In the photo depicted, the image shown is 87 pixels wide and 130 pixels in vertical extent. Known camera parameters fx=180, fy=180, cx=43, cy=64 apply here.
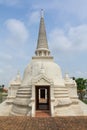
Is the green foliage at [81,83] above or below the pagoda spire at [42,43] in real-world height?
below

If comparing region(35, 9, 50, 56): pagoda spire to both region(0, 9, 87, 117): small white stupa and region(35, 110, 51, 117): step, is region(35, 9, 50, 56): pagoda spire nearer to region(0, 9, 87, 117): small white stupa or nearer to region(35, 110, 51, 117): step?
region(0, 9, 87, 117): small white stupa

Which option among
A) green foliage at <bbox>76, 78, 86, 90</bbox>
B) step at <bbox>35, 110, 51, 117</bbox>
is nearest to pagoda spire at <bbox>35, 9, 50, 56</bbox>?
step at <bbox>35, 110, 51, 117</bbox>

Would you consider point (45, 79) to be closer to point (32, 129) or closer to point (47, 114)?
point (47, 114)

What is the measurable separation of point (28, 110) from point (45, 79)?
351cm

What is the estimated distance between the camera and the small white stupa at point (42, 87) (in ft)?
57.9

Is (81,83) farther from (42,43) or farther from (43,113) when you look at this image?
(43,113)

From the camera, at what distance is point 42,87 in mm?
19719

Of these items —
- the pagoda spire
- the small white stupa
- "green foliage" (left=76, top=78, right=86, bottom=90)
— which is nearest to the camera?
the small white stupa

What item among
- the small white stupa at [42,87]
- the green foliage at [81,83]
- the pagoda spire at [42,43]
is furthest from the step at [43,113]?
the green foliage at [81,83]

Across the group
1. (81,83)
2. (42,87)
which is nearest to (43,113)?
(42,87)

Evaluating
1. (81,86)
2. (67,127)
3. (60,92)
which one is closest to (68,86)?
(60,92)

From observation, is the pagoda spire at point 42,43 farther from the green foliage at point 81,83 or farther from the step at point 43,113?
the green foliage at point 81,83

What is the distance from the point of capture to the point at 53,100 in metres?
17.4

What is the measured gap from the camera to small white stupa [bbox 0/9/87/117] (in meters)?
17.7
